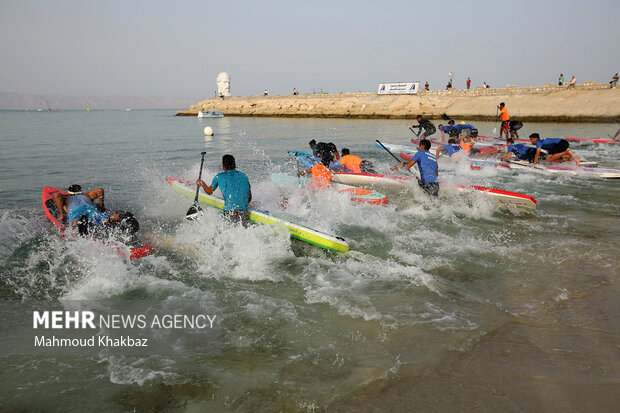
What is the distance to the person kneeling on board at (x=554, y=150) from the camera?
1290 cm

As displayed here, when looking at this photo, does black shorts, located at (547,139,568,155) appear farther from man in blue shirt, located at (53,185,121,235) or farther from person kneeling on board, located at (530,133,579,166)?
man in blue shirt, located at (53,185,121,235)

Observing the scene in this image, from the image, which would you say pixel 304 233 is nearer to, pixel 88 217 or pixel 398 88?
pixel 88 217

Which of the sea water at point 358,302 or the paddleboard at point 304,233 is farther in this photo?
the paddleboard at point 304,233

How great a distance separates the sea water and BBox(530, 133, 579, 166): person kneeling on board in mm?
3792

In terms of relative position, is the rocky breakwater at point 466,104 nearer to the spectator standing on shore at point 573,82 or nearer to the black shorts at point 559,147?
the spectator standing on shore at point 573,82

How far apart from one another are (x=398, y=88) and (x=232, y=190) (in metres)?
49.5

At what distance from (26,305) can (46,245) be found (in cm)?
237

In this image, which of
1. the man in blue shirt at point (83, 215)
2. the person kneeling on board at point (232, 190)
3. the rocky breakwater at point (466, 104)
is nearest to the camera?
the man in blue shirt at point (83, 215)

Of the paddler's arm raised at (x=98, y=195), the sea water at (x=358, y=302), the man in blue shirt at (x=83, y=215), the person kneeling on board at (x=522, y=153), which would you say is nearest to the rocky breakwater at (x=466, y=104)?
the person kneeling on board at (x=522, y=153)

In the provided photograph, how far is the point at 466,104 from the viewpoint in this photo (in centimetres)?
4125

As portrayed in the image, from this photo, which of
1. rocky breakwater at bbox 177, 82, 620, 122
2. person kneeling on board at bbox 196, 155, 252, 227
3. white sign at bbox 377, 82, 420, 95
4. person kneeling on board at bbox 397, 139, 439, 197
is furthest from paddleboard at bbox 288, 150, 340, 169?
white sign at bbox 377, 82, 420, 95

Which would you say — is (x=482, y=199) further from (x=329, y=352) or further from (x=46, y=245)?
(x=46, y=245)

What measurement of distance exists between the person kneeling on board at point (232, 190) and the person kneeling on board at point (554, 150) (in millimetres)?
11324

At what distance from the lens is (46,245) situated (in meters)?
6.81
